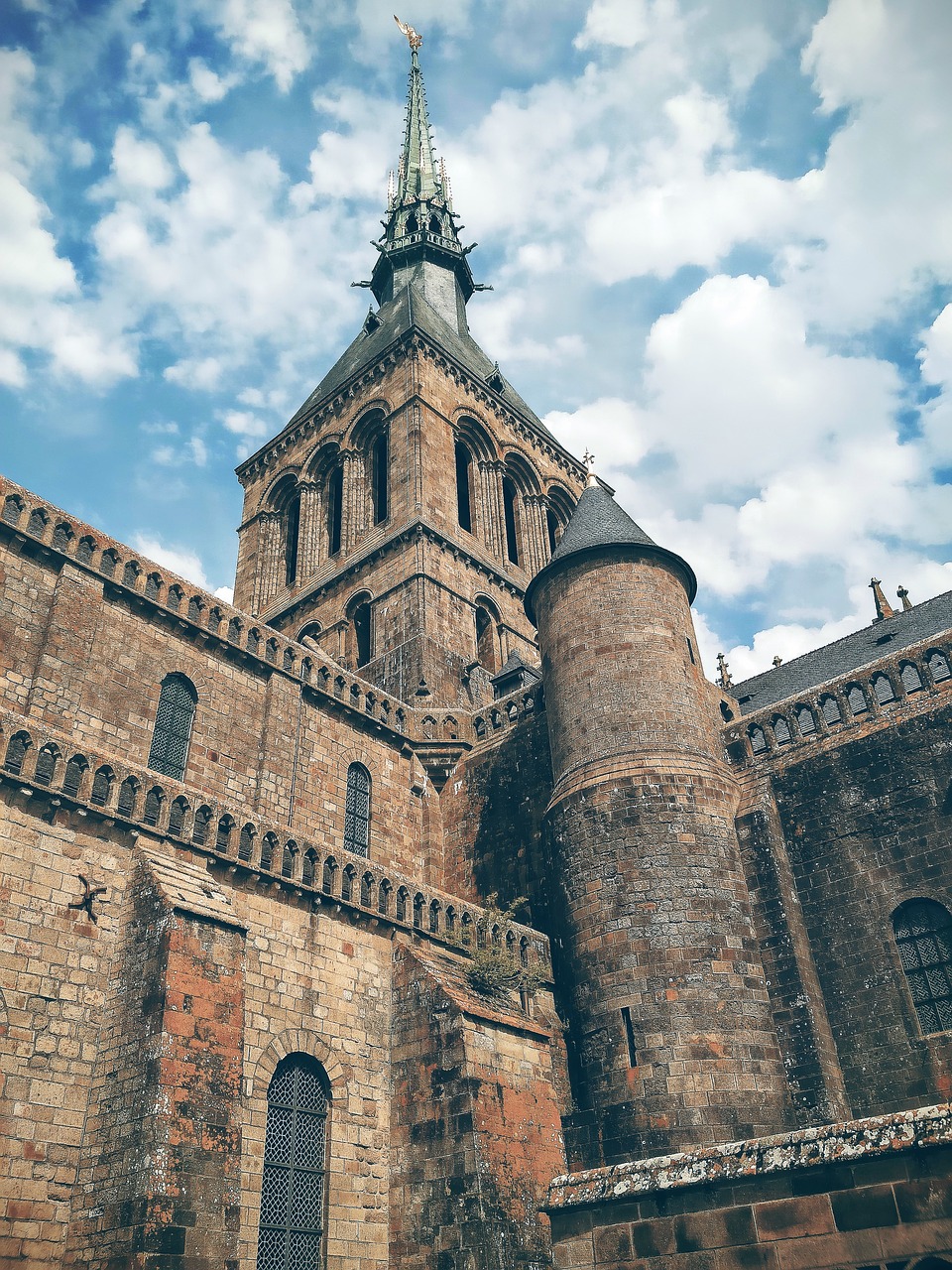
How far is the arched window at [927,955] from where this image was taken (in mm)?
14250

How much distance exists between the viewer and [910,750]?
15.9 m

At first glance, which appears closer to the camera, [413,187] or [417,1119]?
[417,1119]

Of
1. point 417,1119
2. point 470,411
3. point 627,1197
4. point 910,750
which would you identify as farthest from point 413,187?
point 627,1197

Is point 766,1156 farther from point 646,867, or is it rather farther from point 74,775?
point 74,775

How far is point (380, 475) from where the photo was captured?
33.3 meters

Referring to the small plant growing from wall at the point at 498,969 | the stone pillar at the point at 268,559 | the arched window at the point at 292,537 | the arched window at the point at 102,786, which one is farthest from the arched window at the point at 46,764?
the arched window at the point at 292,537

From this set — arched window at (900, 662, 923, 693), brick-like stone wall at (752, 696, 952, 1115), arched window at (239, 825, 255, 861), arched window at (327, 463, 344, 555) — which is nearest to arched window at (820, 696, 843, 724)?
brick-like stone wall at (752, 696, 952, 1115)

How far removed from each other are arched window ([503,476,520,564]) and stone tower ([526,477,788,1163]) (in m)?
12.4

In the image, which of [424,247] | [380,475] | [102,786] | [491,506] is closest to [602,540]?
[102,786]

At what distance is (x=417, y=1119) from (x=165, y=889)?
16.3 ft

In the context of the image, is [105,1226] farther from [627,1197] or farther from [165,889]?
[627,1197]

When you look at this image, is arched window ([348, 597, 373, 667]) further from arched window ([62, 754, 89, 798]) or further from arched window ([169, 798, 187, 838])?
arched window ([62, 754, 89, 798])

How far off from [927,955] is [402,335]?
24578 mm

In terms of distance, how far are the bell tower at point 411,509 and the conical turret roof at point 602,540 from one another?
5.73 m
